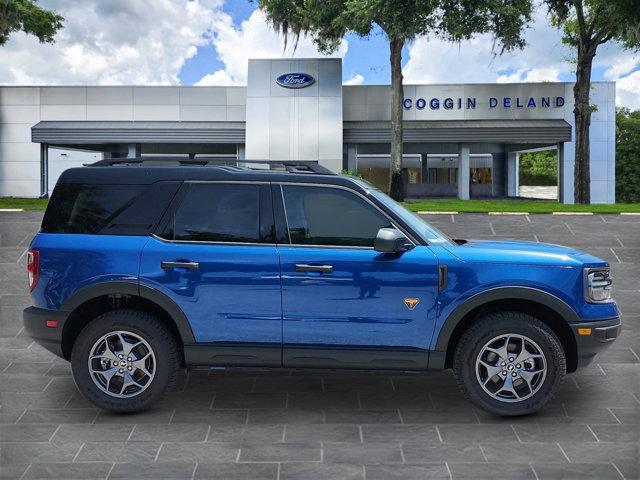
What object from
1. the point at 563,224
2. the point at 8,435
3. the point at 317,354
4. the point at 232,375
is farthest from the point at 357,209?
the point at 563,224

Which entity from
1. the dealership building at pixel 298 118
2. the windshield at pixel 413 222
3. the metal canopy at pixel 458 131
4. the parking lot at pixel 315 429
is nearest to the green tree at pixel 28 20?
the dealership building at pixel 298 118

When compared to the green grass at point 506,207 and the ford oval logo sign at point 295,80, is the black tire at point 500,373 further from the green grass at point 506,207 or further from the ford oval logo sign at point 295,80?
the ford oval logo sign at point 295,80

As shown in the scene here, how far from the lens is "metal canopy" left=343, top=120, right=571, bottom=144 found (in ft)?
116

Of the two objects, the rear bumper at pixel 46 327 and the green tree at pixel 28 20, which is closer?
the rear bumper at pixel 46 327

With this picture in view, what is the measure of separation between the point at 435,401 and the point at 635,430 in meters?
1.54

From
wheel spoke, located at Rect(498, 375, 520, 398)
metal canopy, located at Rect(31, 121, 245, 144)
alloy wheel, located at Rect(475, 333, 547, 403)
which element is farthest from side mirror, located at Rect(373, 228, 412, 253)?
metal canopy, located at Rect(31, 121, 245, 144)

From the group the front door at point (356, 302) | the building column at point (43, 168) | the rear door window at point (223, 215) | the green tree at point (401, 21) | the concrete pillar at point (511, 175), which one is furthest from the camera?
the concrete pillar at point (511, 175)

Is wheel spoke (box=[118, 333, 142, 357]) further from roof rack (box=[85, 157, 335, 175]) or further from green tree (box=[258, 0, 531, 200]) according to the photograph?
green tree (box=[258, 0, 531, 200])

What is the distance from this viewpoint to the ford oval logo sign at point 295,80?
33531mm

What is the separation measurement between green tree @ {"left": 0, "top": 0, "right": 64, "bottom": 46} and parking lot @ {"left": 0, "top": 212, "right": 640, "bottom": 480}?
22530 mm

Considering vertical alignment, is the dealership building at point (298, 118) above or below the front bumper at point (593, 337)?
above

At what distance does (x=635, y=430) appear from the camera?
556cm

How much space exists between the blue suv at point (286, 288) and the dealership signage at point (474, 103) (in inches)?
1208

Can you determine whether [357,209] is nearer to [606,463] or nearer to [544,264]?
[544,264]
